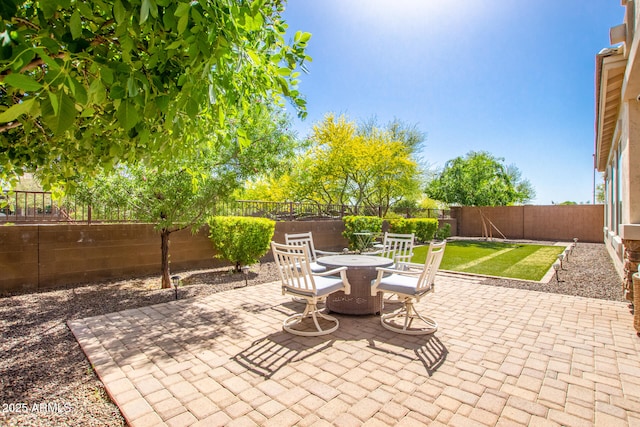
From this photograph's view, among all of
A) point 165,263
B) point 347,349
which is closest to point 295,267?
point 347,349

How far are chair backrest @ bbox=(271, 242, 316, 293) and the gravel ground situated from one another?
1.89 m

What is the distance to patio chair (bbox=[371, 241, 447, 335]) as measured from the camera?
355 cm

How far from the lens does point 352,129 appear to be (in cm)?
1448

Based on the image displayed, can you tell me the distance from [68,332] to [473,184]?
17609mm

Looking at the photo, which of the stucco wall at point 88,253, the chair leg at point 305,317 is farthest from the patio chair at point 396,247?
the stucco wall at point 88,253

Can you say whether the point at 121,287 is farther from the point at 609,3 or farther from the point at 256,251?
the point at 609,3

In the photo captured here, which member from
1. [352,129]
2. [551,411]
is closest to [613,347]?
[551,411]

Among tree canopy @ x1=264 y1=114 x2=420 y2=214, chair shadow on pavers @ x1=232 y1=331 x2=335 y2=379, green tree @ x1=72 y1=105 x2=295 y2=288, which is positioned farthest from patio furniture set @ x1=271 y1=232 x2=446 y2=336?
tree canopy @ x1=264 y1=114 x2=420 y2=214

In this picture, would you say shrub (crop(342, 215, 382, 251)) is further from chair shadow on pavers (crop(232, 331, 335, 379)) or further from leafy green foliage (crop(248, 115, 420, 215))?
chair shadow on pavers (crop(232, 331, 335, 379))

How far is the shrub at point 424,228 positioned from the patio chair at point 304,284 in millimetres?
10321

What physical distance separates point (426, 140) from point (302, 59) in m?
16.2

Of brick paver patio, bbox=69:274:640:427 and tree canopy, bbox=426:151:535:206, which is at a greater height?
tree canopy, bbox=426:151:535:206

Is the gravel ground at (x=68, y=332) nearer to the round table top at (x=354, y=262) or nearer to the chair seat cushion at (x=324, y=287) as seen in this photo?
the chair seat cushion at (x=324, y=287)

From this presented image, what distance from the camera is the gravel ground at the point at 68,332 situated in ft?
7.35
